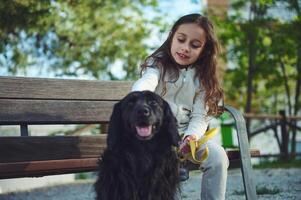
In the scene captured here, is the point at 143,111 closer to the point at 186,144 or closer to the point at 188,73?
the point at 186,144

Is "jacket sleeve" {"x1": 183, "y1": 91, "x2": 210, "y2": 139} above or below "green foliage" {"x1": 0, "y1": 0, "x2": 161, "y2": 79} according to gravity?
below

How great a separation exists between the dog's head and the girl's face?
648mm

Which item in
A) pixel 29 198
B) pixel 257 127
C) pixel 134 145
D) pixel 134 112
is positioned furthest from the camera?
pixel 257 127

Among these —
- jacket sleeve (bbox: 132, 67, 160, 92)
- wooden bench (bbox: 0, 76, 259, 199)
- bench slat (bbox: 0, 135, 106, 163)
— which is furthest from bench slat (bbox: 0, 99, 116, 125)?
jacket sleeve (bbox: 132, 67, 160, 92)

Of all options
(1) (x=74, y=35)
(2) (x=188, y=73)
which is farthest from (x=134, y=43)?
(2) (x=188, y=73)

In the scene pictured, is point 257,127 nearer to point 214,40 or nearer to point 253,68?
point 253,68

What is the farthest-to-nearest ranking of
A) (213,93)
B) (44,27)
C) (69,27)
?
(69,27), (44,27), (213,93)

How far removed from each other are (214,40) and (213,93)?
422 mm

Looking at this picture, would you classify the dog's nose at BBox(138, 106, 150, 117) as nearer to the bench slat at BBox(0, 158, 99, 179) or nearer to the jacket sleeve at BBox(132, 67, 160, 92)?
the jacket sleeve at BBox(132, 67, 160, 92)

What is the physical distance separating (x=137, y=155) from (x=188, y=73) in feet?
3.26

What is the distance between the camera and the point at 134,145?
9.90ft

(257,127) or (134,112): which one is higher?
(134,112)

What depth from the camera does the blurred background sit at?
666cm

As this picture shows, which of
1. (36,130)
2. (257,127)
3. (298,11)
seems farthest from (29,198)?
(257,127)
